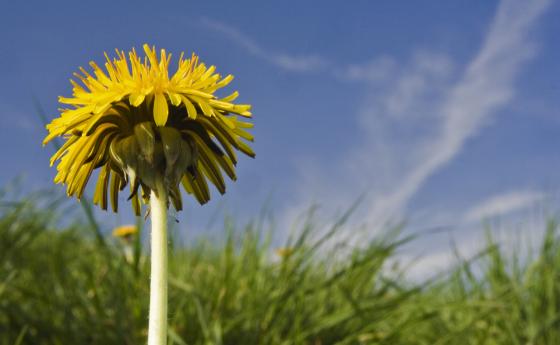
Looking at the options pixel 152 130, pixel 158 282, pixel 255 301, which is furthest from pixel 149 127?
pixel 255 301

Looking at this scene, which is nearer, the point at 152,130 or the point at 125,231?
the point at 152,130

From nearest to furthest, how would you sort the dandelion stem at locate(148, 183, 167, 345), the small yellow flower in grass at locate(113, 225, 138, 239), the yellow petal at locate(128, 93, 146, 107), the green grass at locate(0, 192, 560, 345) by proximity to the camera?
the dandelion stem at locate(148, 183, 167, 345) < the yellow petal at locate(128, 93, 146, 107) < the green grass at locate(0, 192, 560, 345) < the small yellow flower in grass at locate(113, 225, 138, 239)

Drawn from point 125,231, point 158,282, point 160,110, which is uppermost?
point 125,231

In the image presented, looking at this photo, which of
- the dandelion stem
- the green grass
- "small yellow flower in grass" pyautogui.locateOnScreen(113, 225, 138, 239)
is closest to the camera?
the dandelion stem

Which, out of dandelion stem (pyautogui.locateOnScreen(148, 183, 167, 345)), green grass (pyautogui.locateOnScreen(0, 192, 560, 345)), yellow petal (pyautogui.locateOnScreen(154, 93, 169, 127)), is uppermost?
green grass (pyautogui.locateOnScreen(0, 192, 560, 345))

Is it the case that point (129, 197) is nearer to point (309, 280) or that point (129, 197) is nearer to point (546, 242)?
point (309, 280)

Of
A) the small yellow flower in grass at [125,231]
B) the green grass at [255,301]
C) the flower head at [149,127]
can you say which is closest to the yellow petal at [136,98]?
the flower head at [149,127]

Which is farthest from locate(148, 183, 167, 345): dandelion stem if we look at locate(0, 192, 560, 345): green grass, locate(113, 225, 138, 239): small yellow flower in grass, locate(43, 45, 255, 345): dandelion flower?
locate(113, 225, 138, 239): small yellow flower in grass

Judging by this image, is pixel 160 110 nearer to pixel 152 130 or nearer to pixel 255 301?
pixel 152 130

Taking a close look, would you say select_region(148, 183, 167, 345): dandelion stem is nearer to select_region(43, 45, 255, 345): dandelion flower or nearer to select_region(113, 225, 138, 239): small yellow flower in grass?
select_region(43, 45, 255, 345): dandelion flower

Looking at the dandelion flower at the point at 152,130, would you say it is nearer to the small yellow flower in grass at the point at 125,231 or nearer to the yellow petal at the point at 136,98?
the yellow petal at the point at 136,98
